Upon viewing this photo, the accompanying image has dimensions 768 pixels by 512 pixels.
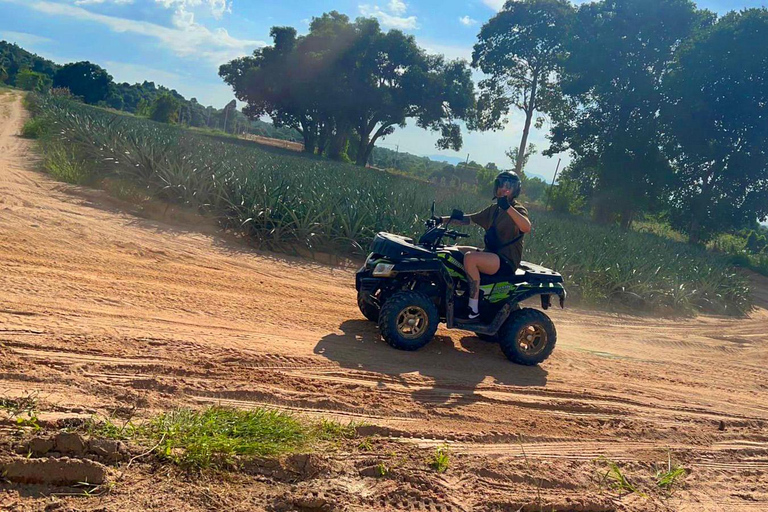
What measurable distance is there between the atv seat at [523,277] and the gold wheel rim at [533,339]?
0.50m

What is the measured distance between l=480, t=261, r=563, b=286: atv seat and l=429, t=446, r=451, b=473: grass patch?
2544 millimetres

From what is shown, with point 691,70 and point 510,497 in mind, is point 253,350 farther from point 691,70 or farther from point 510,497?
point 691,70

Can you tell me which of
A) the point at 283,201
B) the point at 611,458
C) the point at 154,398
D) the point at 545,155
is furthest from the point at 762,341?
the point at 545,155

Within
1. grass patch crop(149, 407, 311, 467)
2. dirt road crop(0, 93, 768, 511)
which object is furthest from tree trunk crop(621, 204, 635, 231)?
grass patch crop(149, 407, 311, 467)

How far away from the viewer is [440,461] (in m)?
3.77

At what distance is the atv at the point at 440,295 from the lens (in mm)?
5914

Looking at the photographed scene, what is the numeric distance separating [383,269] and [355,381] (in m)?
1.39

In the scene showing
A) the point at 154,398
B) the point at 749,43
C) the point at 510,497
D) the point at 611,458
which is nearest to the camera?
the point at 510,497

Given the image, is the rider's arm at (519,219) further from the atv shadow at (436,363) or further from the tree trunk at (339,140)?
the tree trunk at (339,140)

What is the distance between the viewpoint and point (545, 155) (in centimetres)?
3272

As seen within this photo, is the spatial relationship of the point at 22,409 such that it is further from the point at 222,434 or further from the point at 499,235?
the point at 499,235

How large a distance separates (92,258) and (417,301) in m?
4.33

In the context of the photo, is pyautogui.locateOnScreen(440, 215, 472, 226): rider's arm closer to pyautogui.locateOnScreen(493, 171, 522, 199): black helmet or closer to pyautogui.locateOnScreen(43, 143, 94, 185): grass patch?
pyautogui.locateOnScreen(493, 171, 522, 199): black helmet

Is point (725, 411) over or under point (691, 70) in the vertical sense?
under
